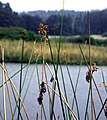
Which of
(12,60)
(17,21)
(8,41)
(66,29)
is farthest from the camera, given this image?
(66,29)

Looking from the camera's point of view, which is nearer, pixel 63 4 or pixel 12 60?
pixel 63 4

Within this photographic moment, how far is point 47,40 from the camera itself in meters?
1.40

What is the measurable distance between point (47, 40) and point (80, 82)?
146 inches

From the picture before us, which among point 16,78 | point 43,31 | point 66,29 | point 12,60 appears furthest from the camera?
point 66,29

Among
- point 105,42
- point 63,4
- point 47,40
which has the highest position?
point 63,4

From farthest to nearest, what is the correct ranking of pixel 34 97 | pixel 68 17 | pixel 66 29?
pixel 68 17
pixel 66 29
pixel 34 97

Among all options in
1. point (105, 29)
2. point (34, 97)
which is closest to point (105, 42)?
point (105, 29)

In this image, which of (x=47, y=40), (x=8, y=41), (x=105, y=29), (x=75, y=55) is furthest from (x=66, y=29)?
(x=47, y=40)

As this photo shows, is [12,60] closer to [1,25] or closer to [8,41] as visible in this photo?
[8,41]

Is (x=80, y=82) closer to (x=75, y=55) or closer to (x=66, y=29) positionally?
(x=75, y=55)

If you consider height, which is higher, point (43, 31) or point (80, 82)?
point (43, 31)

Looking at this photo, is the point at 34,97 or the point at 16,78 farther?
the point at 16,78

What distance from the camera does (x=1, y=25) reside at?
13031mm

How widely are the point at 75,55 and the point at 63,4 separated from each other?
8427 millimetres
